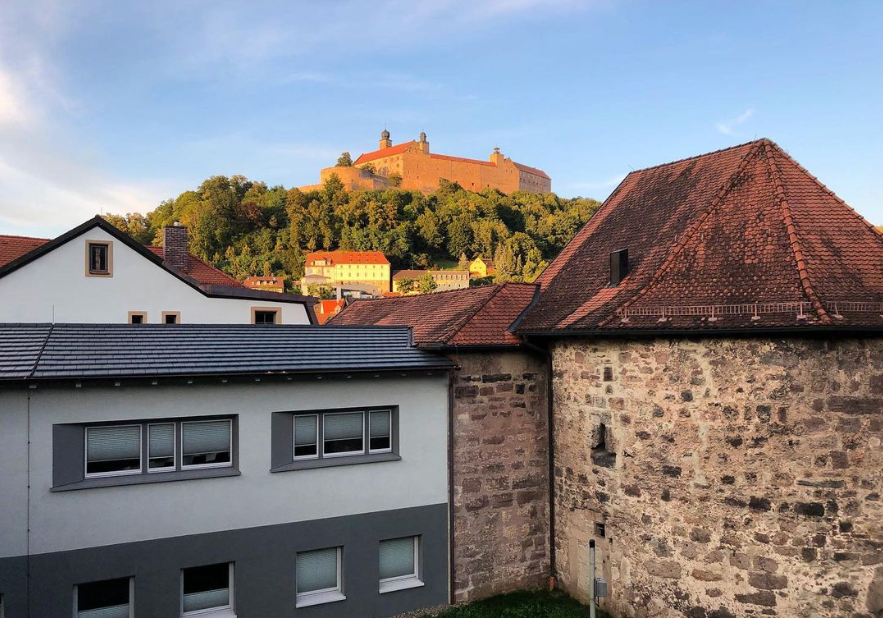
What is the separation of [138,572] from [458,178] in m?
127

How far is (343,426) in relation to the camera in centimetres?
1062

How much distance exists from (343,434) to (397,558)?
2.31 meters

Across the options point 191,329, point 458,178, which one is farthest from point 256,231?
point 191,329

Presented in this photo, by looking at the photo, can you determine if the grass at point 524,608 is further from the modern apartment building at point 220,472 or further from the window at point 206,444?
the window at point 206,444

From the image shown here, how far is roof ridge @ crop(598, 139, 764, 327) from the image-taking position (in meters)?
10.1

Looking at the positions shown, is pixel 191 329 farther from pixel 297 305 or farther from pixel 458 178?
pixel 458 178

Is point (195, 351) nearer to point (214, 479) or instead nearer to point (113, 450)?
point (113, 450)

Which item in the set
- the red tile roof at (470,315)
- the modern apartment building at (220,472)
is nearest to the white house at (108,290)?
the red tile roof at (470,315)

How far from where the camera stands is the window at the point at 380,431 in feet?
35.5

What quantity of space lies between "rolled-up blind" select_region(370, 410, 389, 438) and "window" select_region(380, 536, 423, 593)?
5.83 feet

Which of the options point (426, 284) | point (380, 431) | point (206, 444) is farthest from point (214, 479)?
point (426, 284)

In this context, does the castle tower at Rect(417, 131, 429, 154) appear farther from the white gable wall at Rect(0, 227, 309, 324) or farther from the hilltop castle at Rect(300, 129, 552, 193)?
the white gable wall at Rect(0, 227, 309, 324)

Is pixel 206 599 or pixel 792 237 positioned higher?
pixel 792 237

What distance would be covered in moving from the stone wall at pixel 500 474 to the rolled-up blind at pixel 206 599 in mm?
3746
